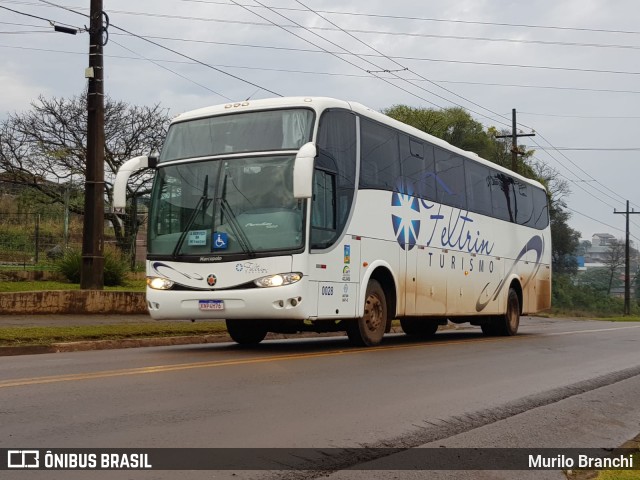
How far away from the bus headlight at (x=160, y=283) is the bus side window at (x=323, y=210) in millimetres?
2334

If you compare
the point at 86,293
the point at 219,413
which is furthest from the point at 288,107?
the point at 86,293

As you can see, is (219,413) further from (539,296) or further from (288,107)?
(539,296)

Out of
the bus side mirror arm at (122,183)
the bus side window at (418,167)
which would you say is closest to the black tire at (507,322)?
the bus side window at (418,167)

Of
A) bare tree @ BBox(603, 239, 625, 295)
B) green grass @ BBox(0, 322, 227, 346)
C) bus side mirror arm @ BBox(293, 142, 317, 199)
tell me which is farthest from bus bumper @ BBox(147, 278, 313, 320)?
bare tree @ BBox(603, 239, 625, 295)

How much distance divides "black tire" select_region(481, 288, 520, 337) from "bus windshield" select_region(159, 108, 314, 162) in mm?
10472

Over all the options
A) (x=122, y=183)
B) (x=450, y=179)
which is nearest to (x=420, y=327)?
(x=450, y=179)

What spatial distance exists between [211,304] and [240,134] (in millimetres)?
2716

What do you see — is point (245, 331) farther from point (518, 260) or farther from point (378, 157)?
point (518, 260)

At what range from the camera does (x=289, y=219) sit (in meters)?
12.6

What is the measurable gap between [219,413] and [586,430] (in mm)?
3399

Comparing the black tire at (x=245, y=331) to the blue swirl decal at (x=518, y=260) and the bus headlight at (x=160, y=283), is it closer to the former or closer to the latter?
the bus headlight at (x=160, y=283)

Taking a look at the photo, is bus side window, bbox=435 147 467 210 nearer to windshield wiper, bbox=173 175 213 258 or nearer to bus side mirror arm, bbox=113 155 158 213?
windshield wiper, bbox=173 175 213 258

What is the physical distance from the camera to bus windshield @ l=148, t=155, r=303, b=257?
41.4ft

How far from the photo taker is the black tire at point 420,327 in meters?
21.0
